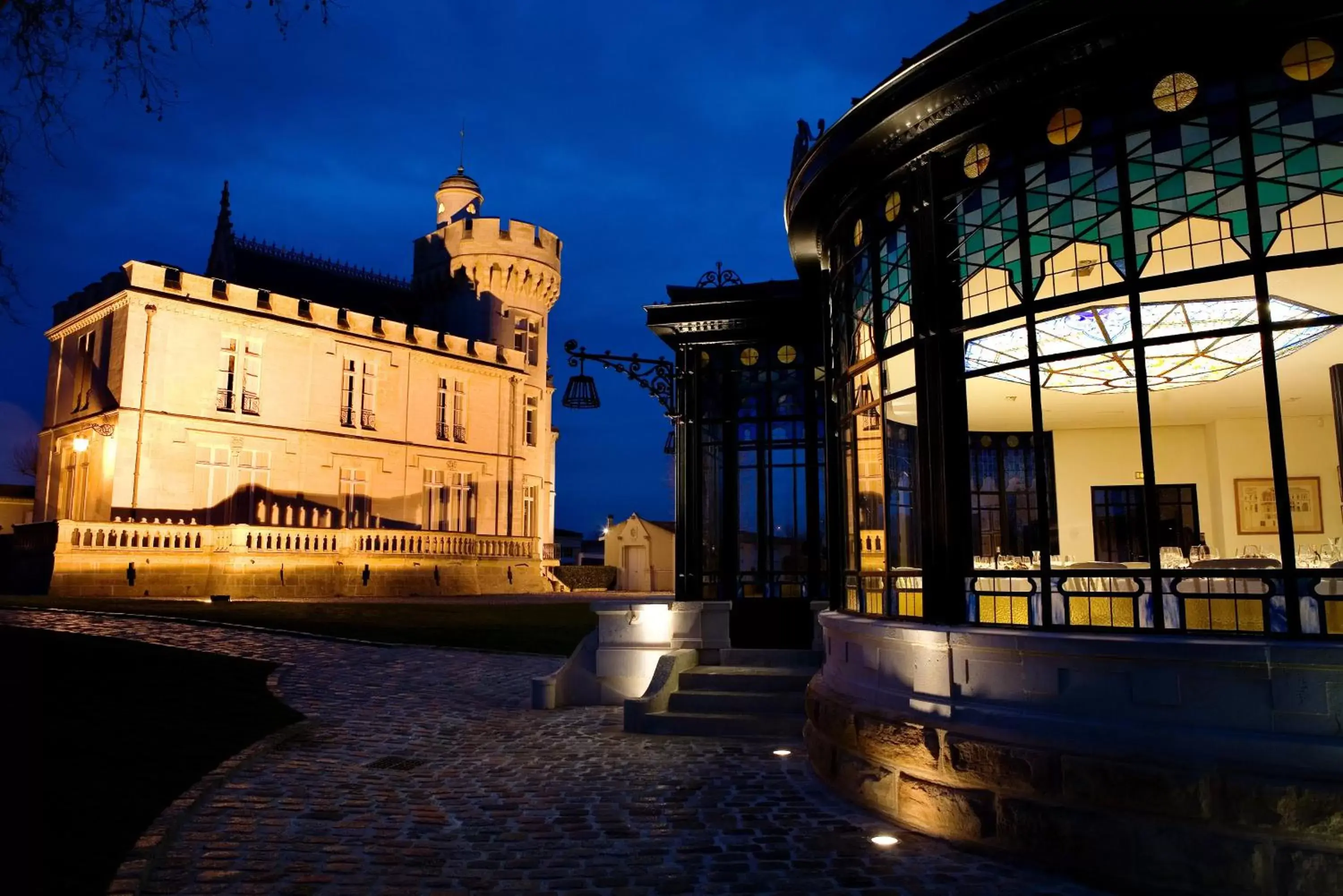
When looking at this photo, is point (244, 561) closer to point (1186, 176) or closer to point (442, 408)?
point (442, 408)

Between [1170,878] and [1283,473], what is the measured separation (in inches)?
93.7

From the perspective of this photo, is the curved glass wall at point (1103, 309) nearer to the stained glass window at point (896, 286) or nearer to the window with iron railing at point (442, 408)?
the stained glass window at point (896, 286)

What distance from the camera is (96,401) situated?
100 feet

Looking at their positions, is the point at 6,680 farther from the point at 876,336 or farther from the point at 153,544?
the point at 153,544

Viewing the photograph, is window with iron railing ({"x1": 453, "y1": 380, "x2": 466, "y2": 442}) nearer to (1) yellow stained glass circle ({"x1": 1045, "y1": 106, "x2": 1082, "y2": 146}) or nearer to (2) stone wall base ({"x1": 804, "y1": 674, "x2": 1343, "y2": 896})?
(2) stone wall base ({"x1": 804, "y1": 674, "x2": 1343, "y2": 896})

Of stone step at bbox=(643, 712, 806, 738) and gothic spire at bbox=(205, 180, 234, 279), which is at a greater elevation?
gothic spire at bbox=(205, 180, 234, 279)

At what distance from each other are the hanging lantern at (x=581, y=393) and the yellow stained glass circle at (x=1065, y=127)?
8215 millimetres

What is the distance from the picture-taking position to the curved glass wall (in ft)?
17.4

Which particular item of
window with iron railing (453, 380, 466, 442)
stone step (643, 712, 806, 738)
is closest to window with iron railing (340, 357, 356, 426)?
window with iron railing (453, 380, 466, 442)

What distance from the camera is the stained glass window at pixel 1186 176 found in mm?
5434

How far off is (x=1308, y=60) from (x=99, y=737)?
10309 mm

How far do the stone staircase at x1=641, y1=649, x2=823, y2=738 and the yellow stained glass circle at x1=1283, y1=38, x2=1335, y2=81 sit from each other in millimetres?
6762

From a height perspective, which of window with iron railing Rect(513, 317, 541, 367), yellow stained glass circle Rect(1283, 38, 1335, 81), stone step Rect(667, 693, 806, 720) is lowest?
stone step Rect(667, 693, 806, 720)

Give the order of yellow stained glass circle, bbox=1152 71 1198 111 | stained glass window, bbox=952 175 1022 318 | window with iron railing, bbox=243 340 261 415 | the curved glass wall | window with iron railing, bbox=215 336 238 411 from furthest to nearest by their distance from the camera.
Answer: window with iron railing, bbox=243 340 261 415 < window with iron railing, bbox=215 336 238 411 < stained glass window, bbox=952 175 1022 318 < yellow stained glass circle, bbox=1152 71 1198 111 < the curved glass wall
